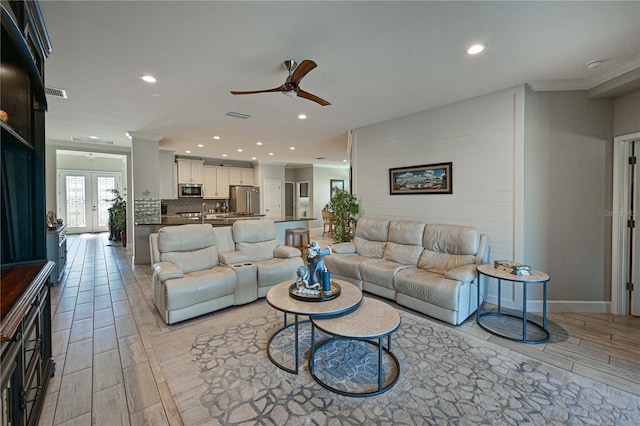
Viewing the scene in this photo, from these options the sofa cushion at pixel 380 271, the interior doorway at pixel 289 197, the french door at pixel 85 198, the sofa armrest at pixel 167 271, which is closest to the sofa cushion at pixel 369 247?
the sofa cushion at pixel 380 271

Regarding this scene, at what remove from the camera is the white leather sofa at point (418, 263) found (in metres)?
2.98

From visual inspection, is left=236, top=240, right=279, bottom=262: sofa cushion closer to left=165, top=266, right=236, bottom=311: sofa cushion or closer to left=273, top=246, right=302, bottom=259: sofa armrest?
left=273, top=246, right=302, bottom=259: sofa armrest

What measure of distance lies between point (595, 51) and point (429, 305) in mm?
2857

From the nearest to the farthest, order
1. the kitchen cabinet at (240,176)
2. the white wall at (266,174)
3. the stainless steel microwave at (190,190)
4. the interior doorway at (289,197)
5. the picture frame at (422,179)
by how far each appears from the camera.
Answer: the picture frame at (422,179) < the stainless steel microwave at (190,190) < the kitchen cabinet at (240,176) < the white wall at (266,174) < the interior doorway at (289,197)

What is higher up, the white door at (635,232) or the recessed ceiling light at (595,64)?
the recessed ceiling light at (595,64)

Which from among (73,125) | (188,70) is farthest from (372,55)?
(73,125)

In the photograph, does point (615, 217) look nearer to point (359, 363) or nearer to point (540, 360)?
point (540, 360)

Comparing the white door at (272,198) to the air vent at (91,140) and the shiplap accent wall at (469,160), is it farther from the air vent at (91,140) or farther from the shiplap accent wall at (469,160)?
the shiplap accent wall at (469,160)

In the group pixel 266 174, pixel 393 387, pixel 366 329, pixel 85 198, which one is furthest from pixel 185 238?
pixel 85 198

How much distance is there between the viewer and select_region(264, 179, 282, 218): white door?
999 cm

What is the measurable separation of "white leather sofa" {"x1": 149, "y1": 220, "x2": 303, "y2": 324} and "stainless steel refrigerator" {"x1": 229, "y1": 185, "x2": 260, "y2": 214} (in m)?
5.36

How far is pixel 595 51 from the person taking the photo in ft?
8.22

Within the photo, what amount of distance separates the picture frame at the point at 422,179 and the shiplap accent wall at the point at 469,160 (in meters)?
0.07

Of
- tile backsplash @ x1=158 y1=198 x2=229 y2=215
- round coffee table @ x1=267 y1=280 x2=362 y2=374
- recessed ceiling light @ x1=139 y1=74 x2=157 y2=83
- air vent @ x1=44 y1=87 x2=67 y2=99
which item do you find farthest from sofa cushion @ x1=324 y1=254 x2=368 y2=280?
tile backsplash @ x1=158 y1=198 x2=229 y2=215
